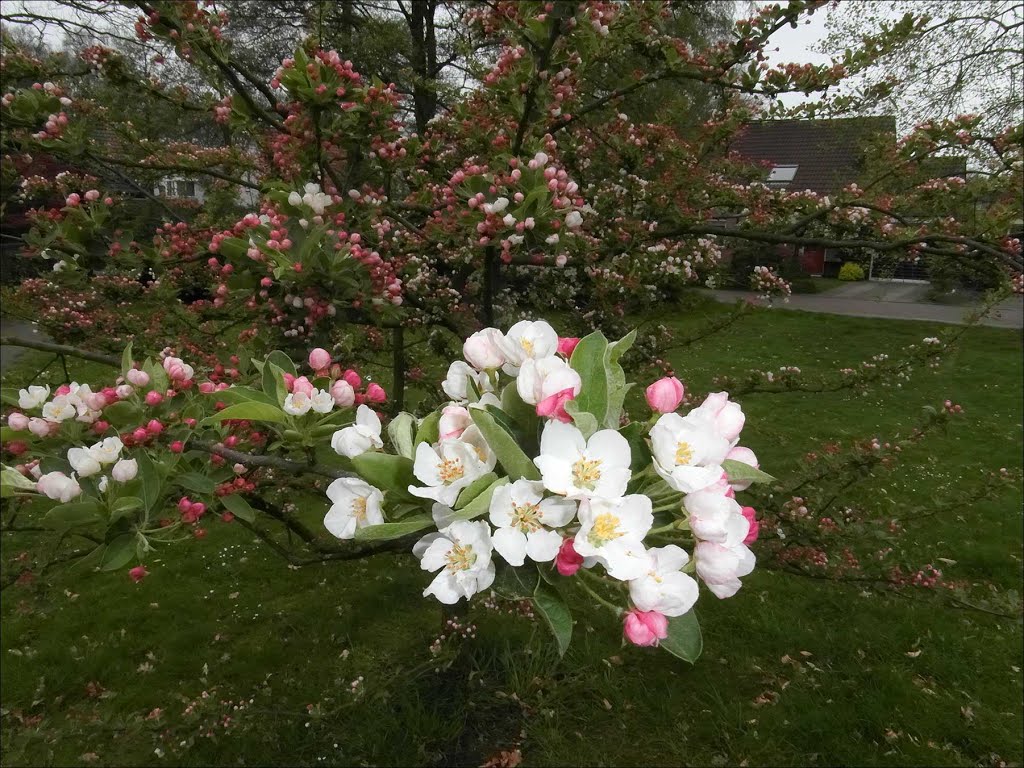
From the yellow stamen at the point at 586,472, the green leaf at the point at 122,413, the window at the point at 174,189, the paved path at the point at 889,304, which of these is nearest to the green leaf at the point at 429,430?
the yellow stamen at the point at 586,472

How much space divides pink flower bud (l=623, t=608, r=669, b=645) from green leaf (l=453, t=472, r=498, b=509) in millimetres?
220

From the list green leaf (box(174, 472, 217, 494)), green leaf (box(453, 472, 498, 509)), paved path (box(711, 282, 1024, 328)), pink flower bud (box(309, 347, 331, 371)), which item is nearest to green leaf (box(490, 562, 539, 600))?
green leaf (box(453, 472, 498, 509))

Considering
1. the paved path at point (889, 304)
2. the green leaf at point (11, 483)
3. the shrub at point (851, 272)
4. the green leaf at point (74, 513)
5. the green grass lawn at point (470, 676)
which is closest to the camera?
the green leaf at point (11, 483)

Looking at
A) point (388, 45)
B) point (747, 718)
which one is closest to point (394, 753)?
point (747, 718)

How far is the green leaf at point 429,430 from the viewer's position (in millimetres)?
891

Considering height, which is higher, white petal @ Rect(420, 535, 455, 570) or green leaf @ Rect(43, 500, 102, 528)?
white petal @ Rect(420, 535, 455, 570)

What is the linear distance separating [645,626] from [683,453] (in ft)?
0.65

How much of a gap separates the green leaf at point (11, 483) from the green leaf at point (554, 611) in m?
0.74

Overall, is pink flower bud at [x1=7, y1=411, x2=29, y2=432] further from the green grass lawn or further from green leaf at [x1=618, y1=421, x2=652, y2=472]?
the green grass lawn

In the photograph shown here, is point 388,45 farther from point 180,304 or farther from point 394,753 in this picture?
point 394,753

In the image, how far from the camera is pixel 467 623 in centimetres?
354

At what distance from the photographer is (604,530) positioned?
749 mm

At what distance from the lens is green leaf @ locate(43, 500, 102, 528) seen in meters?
1.06

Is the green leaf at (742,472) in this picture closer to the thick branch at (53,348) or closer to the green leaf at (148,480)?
the green leaf at (148,480)
